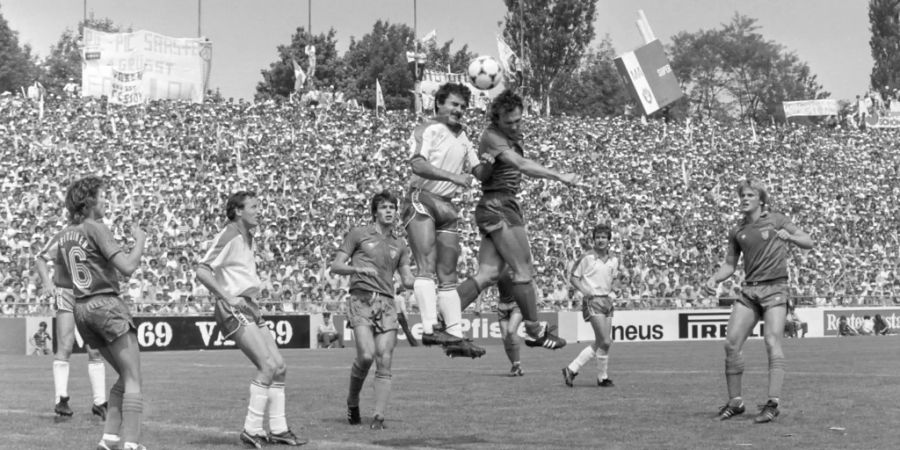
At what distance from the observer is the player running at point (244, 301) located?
12.3 metres

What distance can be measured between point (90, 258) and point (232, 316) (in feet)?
6.78

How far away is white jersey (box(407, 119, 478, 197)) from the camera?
1140 centimetres

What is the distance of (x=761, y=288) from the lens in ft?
48.1

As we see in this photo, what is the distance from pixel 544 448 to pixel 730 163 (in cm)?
4294

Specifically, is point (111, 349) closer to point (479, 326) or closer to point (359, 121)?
point (479, 326)

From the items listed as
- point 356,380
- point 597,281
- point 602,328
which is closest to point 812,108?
point 597,281

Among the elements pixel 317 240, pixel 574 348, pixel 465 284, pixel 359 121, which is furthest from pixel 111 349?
pixel 359 121

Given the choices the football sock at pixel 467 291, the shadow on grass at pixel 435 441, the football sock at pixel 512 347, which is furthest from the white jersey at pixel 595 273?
the football sock at pixel 467 291

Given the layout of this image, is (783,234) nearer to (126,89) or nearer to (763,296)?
(763,296)

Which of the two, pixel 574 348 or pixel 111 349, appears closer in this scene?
pixel 111 349

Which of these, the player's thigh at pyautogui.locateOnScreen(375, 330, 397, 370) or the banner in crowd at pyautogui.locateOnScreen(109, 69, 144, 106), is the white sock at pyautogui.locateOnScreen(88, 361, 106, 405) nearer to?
the player's thigh at pyautogui.locateOnScreen(375, 330, 397, 370)

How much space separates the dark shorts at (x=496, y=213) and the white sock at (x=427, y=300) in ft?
2.45

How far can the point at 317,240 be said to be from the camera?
124 ft

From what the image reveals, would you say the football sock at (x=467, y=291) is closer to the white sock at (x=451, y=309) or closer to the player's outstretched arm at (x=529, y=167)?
the white sock at (x=451, y=309)
